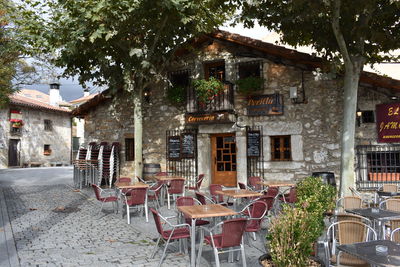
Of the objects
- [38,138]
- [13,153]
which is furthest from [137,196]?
[38,138]

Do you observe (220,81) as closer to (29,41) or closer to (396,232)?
(29,41)

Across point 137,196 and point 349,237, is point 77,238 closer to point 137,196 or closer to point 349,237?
point 137,196

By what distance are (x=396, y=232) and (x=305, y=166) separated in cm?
603

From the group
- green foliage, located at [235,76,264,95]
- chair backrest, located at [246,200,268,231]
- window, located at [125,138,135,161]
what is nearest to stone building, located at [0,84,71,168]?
window, located at [125,138,135,161]

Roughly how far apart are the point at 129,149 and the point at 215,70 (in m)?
4.63

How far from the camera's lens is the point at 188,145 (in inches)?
436

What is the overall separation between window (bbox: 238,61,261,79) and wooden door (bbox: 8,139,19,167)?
772 inches

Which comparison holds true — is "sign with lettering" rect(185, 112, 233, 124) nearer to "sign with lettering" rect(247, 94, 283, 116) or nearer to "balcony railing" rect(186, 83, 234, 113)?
"balcony railing" rect(186, 83, 234, 113)

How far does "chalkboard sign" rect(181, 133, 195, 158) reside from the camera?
1104cm

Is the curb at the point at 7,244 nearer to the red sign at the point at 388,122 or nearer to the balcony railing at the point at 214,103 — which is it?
the balcony railing at the point at 214,103

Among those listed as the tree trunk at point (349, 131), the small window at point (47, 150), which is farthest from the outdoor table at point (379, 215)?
the small window at point (47, 150)

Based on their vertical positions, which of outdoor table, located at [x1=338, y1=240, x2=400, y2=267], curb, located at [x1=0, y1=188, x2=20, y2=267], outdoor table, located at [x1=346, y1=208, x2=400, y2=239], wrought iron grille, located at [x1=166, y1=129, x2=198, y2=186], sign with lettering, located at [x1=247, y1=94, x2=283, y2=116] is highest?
sign with lettering, located at [x1=247, y1=94, x2=283, y2=116]

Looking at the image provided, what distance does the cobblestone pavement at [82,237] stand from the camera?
4.16 meters

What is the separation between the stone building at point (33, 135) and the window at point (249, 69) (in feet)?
58.8
